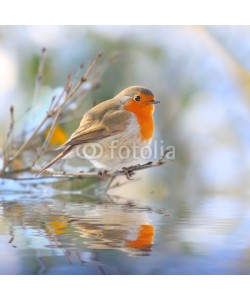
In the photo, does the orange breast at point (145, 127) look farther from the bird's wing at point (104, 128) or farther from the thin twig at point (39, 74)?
the thin twig at point (39, 74)

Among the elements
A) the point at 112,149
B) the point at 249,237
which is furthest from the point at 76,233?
the point at 249,237

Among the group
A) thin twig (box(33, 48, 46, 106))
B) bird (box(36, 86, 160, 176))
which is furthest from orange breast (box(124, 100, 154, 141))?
thin twig (box(33, 48, 46, 106))

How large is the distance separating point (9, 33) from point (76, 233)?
1.30 m

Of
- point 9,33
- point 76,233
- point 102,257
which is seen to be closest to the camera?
point 102,257

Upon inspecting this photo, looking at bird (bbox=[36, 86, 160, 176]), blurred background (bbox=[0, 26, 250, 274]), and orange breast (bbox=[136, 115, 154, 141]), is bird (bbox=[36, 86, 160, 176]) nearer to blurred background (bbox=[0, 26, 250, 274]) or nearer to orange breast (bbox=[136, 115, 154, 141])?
orange breast (bbox=[136, 115, 154, 141])

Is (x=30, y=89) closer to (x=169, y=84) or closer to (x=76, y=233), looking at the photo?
(x=169, y=84)

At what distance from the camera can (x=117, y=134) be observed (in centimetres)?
212

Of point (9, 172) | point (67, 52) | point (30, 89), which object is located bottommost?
point (9, 172)

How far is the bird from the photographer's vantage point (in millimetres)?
2111

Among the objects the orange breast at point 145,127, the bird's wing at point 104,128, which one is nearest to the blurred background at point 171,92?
the bird's wing at point 104,128

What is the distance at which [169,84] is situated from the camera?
2.97 meters

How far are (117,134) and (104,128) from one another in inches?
2.5

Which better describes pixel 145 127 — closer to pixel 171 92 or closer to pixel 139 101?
pixel 139 101

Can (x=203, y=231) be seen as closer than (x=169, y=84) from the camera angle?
Yes
